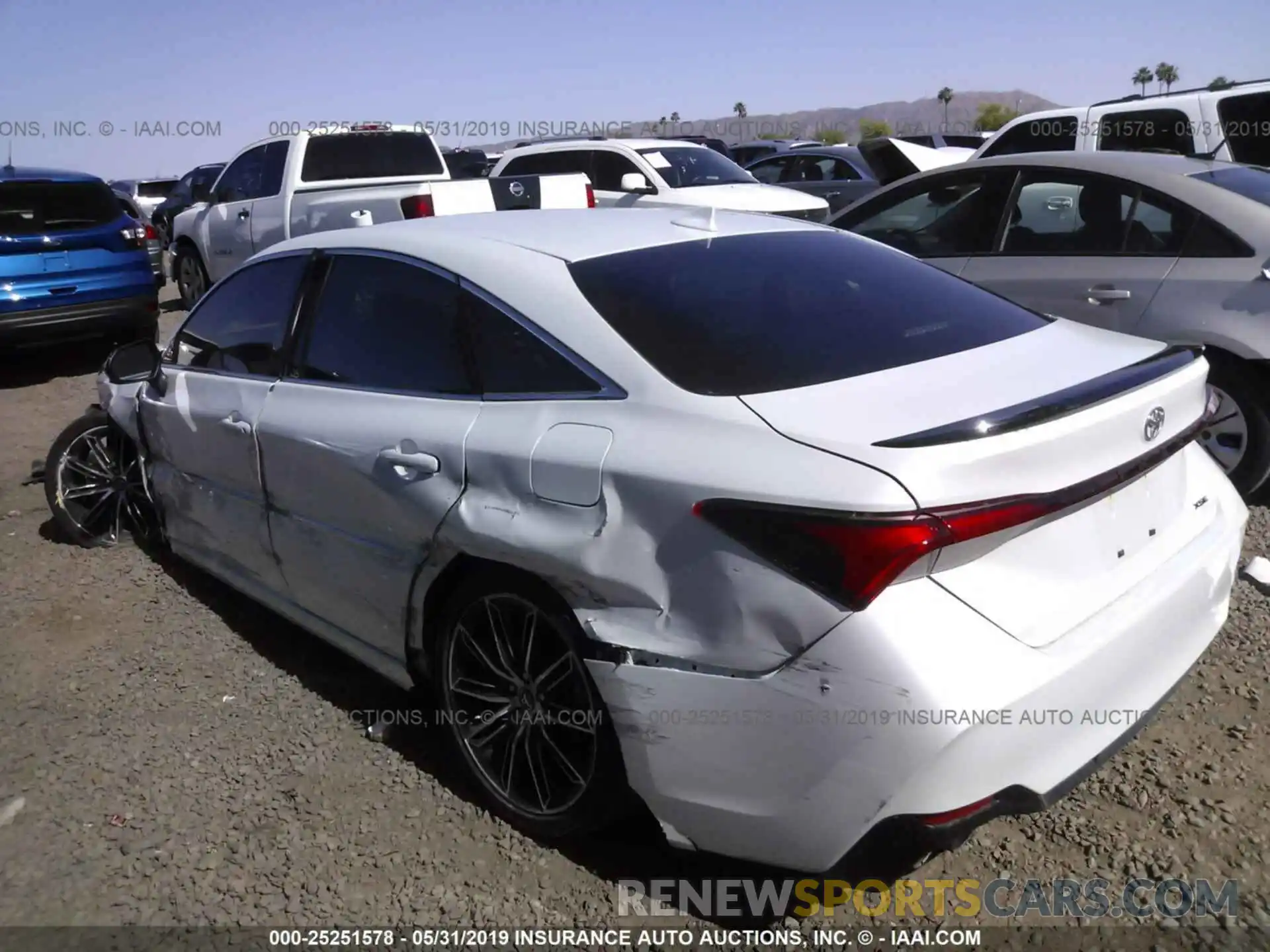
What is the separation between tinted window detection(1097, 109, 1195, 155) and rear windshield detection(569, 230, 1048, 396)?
5704mm

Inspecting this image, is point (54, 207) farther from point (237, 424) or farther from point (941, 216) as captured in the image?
point (941, 216)

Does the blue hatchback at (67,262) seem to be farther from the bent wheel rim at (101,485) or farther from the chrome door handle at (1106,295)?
the chrome door handle at (1106,295)

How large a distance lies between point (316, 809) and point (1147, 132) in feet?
25.6

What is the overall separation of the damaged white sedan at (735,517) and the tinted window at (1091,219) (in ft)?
7.12

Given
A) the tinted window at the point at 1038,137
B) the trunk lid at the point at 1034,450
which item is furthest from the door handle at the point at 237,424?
the tinted window at the point at 1038,137

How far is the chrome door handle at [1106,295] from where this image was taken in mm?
4793

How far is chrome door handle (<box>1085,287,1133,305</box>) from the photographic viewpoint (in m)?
4.79

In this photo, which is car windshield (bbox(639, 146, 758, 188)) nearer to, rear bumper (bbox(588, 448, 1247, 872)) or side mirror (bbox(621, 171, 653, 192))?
side mirror (bbox(621, 171, 653, 192))

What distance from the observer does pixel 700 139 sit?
67.7ft

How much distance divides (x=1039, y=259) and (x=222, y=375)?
3.89 meters

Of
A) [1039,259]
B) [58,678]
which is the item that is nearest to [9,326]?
[58,678]

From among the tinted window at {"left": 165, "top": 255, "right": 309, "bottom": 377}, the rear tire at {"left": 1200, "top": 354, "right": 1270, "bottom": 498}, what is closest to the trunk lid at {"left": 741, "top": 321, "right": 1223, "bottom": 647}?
the tinted window at {"left": 165, "top": 255, "right": 309, "bottom": 377}

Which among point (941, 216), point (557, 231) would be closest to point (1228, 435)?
point (941, 216)

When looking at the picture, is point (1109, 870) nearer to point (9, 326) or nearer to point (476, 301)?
point (476, 301)
